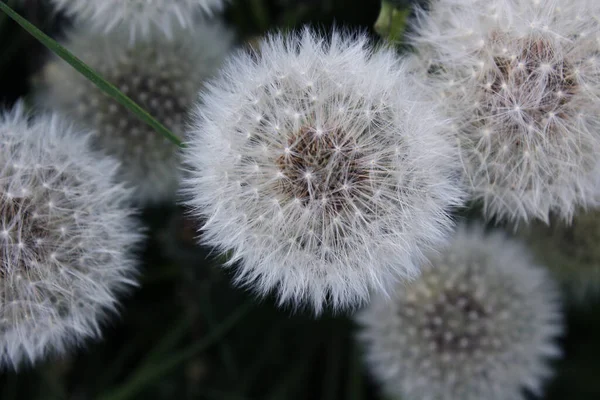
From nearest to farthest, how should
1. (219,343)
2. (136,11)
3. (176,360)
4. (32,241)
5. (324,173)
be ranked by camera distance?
1. (324,173)
2. (32,241)
3. (136,11)
4. (176,360)
5. (219,343)

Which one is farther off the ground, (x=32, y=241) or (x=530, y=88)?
(x=530, y=88)

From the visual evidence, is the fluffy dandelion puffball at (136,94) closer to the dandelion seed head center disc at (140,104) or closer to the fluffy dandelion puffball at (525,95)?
the dandelion seed head center disc at (140,104)

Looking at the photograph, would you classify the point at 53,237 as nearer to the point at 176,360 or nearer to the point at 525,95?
the point at 176,360

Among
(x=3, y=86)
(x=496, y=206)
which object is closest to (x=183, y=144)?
(x=496, y=206)

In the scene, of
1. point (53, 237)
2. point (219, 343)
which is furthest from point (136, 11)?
point (219, 343)

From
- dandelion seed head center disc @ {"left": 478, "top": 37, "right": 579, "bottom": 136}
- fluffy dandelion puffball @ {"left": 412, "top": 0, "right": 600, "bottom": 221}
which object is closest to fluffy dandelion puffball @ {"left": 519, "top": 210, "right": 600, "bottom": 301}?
fluffy dandelion puffball @ {"left": 412, "top": 0, "right": 600, "bottom": 221}

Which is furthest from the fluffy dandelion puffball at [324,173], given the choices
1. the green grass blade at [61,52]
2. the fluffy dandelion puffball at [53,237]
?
the fluffy dandelion puffball at [53,237]
